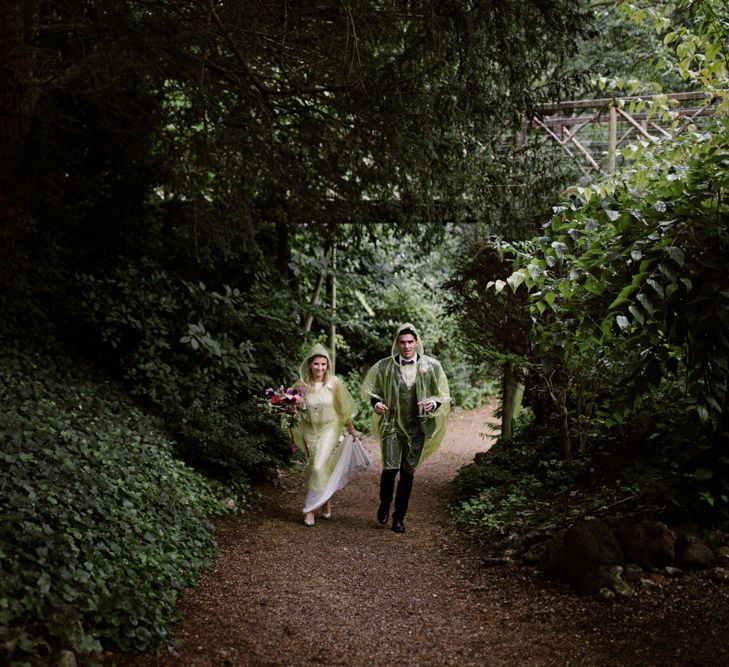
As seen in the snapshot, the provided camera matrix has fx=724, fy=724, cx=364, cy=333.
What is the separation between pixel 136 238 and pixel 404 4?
17.7 feet

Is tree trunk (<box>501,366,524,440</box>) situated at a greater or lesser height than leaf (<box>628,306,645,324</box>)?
lesser

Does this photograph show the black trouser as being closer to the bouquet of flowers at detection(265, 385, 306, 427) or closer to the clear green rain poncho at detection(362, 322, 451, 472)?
the clear green rain poncho at detection(362, 322, 451, 472)

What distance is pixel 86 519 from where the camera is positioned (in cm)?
457

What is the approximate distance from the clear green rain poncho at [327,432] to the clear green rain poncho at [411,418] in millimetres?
366

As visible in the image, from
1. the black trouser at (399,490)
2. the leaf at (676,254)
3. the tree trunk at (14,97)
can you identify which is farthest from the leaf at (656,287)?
the tree trunk at (14,97)

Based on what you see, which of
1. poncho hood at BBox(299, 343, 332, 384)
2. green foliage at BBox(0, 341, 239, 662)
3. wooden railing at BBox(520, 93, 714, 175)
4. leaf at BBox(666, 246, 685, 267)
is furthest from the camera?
wooden railing at BBox(520, 93, 714, 175)

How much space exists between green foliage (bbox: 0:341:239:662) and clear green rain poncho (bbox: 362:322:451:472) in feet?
5.90

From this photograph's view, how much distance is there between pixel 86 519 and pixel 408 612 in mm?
2238

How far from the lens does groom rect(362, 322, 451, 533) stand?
289 inches

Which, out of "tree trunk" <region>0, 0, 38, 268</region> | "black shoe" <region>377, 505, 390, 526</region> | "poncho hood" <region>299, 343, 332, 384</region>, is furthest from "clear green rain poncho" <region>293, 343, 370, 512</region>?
"tree trunk" <region>0, 0, 38, 268</region>

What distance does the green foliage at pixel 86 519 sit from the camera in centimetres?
357

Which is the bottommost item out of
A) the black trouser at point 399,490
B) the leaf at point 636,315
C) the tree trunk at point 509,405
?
the black trouser at point 399,490

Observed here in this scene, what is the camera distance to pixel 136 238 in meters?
9.67

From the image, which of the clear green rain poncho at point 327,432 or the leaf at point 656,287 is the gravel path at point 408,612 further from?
the leaf at point 656,287
